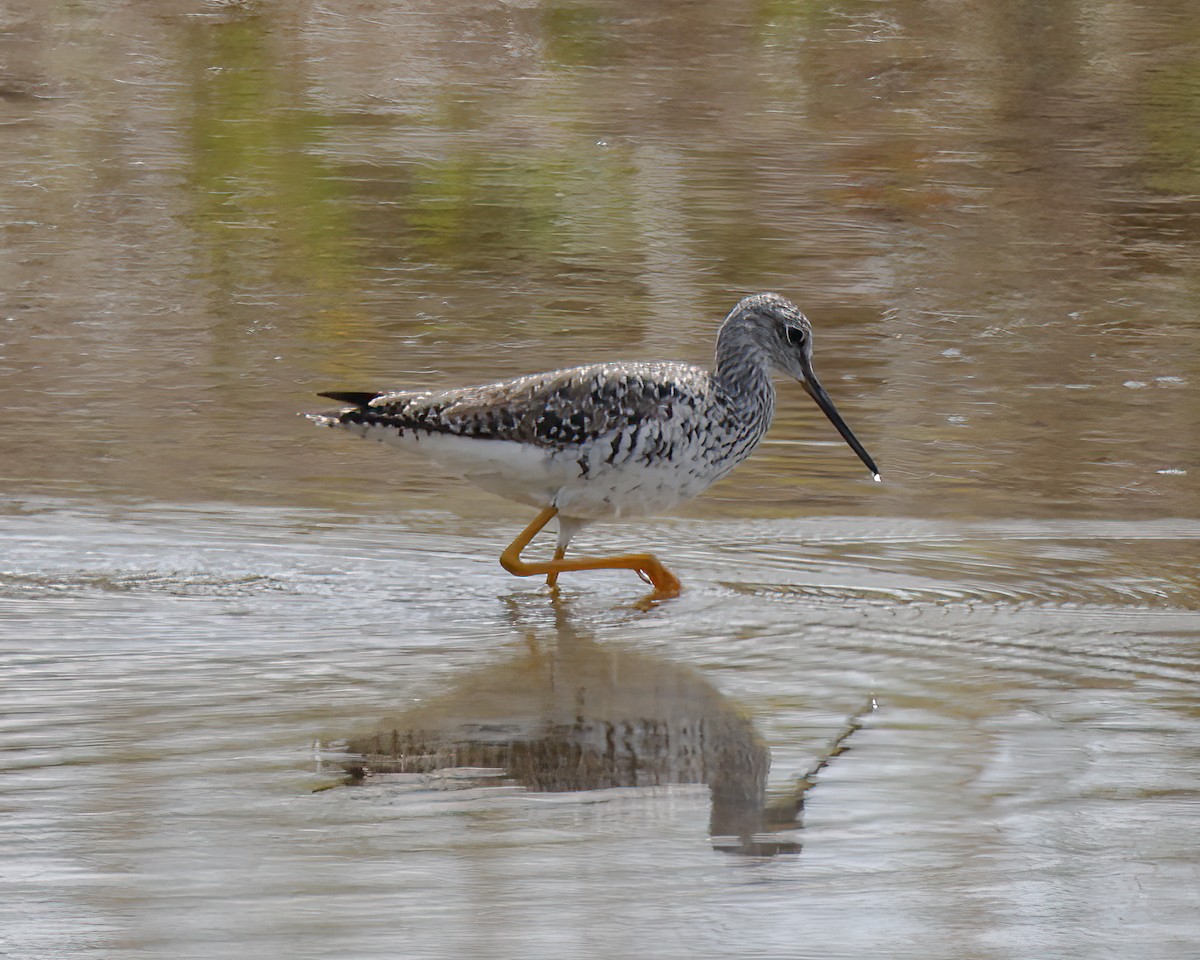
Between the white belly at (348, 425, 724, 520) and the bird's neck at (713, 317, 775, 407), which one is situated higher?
the bird's neck at (713, 317, 775, 407)

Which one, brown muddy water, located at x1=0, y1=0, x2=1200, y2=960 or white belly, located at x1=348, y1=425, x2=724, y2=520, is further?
white belly, located at x1=348, y1=425, x2=724, y2=520

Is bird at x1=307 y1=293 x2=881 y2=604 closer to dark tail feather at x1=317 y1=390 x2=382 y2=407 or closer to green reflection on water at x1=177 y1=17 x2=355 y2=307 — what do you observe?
dark tail feather at x1=317 y1=390 x2=382 y2=407

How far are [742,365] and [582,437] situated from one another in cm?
87

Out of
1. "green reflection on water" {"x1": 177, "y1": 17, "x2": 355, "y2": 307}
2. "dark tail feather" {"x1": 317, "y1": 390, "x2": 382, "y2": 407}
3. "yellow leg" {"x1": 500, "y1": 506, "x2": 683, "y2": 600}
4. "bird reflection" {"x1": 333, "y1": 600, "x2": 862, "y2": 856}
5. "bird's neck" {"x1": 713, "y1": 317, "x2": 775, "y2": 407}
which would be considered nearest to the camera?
"bird reflection" {"x1": 333, "y1": 600, "x2": 862, "y2": 856}

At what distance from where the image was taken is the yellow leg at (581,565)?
7.04 meters

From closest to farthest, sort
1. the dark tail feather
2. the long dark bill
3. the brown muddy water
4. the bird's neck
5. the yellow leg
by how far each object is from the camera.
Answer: the brown muddy water
the yellow leg
the dark tail feather
the bird's neck
the long dark bill

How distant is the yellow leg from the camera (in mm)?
7035

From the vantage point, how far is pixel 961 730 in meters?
5.57

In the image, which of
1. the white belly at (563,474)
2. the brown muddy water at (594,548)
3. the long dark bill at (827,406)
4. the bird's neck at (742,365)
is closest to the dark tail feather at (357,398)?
the white belly at (563,474)

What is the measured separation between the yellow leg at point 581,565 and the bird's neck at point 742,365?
761mm

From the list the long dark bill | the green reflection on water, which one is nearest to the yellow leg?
the long dark bill

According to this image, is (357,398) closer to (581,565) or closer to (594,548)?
(581,565)

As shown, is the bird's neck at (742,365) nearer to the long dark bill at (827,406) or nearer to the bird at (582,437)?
the bird at (582,437)

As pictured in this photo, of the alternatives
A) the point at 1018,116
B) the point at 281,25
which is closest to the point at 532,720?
the point at 1018,116
